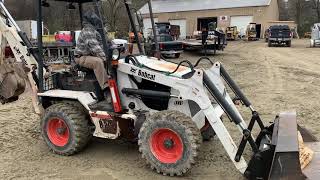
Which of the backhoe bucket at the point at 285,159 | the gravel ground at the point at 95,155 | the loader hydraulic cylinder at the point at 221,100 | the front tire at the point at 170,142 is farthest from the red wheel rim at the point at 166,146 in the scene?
the backhoe bucket at the point at 285,159

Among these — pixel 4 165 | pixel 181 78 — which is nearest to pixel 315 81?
pixel 181 78

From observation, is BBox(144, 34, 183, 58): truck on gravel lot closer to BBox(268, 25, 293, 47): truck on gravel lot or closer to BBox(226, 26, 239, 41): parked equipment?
BBox(268, 25, 293, 47): truck on gravel lot

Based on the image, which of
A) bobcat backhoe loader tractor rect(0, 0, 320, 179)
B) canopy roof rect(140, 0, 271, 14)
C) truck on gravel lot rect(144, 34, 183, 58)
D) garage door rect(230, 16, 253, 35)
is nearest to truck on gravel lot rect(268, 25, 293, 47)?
truck on gravel lot rect(144, 34, 183, 58)

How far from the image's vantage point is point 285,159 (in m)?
4.26

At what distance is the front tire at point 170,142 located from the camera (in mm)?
4973

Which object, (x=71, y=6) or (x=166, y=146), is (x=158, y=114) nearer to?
(x=166, y=146)

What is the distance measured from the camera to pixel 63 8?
668 centimetres

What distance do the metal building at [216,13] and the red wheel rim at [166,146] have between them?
44.3 metres

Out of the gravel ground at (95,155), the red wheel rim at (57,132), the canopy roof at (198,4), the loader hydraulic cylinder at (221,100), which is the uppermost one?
the canopy roof at (198,4)

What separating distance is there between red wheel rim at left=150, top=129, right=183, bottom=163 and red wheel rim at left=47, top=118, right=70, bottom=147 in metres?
1.51

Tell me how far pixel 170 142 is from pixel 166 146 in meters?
0.08

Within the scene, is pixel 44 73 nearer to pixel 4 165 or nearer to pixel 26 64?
pixel 26 64

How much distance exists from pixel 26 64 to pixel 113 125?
1.84m

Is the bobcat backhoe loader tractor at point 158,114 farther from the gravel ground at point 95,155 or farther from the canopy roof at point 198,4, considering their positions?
the canopy roof at point 198,4
